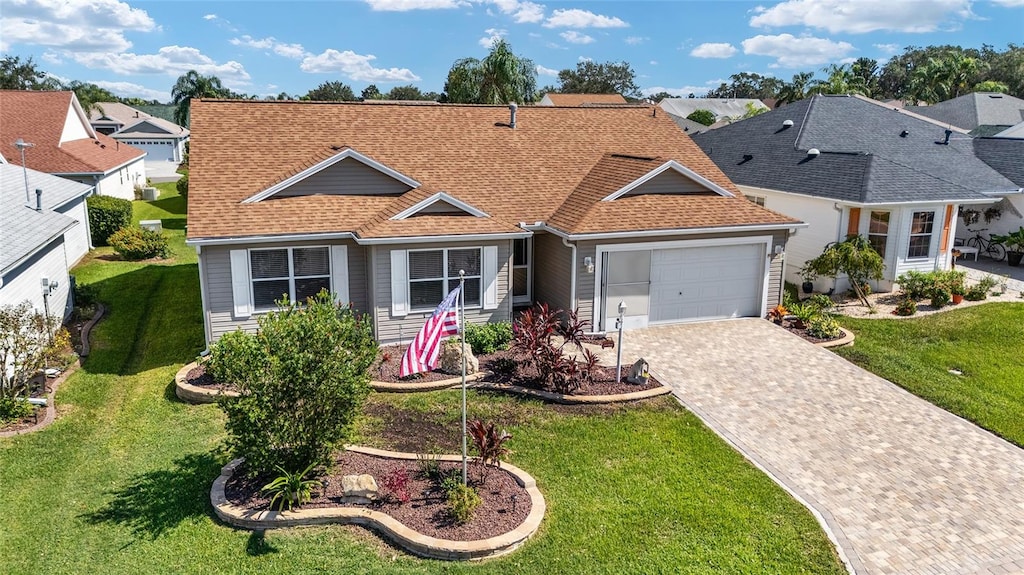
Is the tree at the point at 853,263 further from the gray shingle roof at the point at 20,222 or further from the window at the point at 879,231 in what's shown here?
the gray shingle roof at the point at 20,222

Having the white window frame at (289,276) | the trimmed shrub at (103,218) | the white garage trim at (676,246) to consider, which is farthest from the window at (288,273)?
→ the trimmed shrub at (103,218)

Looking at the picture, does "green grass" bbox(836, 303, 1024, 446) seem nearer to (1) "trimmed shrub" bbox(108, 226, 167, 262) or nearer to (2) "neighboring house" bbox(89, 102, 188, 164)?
(1) "trimmed shrub" bbox(108, 226, 167, 262)

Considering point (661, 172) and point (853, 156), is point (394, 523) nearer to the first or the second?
point (661, 172)

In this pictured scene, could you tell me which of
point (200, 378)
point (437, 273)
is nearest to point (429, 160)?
point (437, 273)

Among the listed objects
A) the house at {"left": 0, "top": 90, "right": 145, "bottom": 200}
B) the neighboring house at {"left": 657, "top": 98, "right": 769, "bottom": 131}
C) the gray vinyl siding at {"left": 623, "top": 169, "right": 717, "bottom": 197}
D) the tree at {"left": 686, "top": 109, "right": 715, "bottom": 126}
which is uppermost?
the neighboring house at {"left": 657, "top": 98, "right": 769, "bottom": 131}

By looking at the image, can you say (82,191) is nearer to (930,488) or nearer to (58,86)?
(930,488)

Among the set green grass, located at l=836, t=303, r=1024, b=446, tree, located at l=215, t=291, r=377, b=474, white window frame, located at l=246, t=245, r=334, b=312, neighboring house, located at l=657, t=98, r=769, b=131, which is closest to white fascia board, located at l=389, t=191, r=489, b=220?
white window frame, located at l=246, t=245, r=334, b=312
